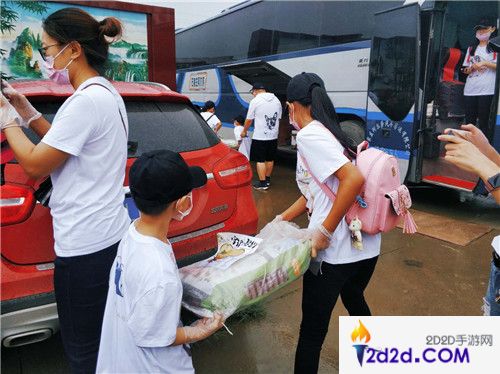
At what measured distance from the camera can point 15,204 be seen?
6.19ft

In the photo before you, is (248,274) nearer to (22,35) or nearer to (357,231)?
(357,231)

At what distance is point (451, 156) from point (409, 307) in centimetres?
191

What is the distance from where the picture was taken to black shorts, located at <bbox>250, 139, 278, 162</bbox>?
7.12 metres

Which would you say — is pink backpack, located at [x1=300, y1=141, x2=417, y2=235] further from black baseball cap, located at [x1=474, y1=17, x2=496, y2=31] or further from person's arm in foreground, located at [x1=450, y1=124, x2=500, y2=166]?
black baseball cap, located at [x1=474, y1=17, x2=496, y2=31]

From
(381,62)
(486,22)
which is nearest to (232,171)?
(381,62)

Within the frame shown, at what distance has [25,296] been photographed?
6.37 feet

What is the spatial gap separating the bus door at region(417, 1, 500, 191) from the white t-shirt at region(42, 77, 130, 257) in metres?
4.96

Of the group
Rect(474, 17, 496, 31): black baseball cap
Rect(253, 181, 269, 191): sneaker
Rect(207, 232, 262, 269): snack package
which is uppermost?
Rect(474, 17, 496, 31): black baseball cap

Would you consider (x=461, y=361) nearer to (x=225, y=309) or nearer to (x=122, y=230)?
(x=225, y=309)

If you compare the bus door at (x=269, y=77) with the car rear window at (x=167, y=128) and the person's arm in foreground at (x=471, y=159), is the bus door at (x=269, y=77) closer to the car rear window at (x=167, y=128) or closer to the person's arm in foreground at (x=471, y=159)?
the car rear window at (x=167, y=128)

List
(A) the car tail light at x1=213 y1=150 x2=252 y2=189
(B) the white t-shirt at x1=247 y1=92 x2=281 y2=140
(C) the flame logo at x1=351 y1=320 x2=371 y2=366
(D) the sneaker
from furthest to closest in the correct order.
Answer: (D) the sneaker
(B) the white t-shirt at x1=247 y1=92 x2=281 y2=140
(A) the car tail light at x1=213 y1=150 x2=252 y2=189
(C) the flame logo at x1=351 y1=320 x2=371 y2=366

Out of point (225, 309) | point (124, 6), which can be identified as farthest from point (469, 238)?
point (124, 6)

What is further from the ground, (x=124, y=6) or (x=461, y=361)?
(x=124, y=6)

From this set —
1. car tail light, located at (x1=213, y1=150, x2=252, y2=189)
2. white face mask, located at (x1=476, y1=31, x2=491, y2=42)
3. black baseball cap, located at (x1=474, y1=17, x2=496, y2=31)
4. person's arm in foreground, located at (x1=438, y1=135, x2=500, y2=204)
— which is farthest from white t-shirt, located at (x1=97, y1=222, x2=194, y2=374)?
black baseball cap, located at (x1=474, y1=17, x2=496, y2=31)
